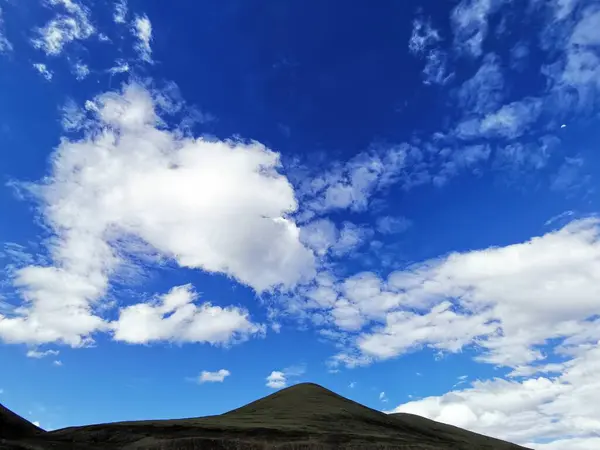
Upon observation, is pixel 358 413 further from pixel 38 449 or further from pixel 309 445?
pixel 38 449

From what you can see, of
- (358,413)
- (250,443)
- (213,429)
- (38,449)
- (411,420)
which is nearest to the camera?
(38,449)

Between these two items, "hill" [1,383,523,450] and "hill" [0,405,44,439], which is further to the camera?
"hill" [1,383,523,450]

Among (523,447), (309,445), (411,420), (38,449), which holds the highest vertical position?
(411,420)

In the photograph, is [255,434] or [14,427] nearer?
[14,427]

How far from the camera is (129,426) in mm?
89938

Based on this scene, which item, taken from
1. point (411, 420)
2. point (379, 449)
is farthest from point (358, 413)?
point (379, 449)

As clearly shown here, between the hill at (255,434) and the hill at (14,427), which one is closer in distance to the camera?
the hill at (14,427)

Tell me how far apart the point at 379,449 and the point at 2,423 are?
6702 centimetres

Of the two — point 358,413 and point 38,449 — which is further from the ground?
point 358,413

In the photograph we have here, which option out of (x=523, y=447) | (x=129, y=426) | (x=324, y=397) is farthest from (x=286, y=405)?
(x=523, y=447)

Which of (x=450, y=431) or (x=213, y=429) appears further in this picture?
(x=450, y=431)

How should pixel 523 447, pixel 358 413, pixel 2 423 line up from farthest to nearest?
1. pixel 523 447
2. pixel 358 413
3. pixel 2 423

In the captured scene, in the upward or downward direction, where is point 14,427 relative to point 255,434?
downward

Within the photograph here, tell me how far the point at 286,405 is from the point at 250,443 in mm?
64844
